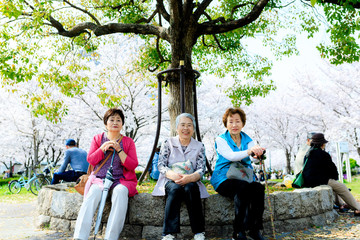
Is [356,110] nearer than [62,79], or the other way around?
[62,79]

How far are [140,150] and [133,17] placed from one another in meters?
14.6

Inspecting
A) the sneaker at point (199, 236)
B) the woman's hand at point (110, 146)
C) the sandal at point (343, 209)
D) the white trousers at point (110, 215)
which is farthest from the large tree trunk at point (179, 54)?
the sandal at point (343, 209)

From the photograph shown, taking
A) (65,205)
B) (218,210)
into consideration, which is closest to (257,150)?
(218,210)

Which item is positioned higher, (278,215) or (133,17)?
(133,17)

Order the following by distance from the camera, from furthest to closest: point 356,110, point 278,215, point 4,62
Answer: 1. point 356,110
2. point 4,62
3. point 278,215

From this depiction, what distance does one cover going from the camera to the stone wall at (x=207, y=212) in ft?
11.7

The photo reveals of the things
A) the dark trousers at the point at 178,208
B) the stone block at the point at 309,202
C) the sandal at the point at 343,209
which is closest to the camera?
the dark trousers at the point at 178,208

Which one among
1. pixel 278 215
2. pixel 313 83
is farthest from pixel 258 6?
pixel 313 83

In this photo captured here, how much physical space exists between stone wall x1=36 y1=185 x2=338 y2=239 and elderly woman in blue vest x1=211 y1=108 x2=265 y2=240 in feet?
1.01

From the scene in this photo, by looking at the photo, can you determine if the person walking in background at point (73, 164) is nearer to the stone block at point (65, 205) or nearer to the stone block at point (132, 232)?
the stone block at point (65, 205)

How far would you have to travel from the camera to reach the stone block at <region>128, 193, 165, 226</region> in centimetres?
355

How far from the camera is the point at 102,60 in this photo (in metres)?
14.1

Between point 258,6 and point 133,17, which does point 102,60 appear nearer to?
point 133,17

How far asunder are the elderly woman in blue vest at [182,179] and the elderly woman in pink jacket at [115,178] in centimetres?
40
